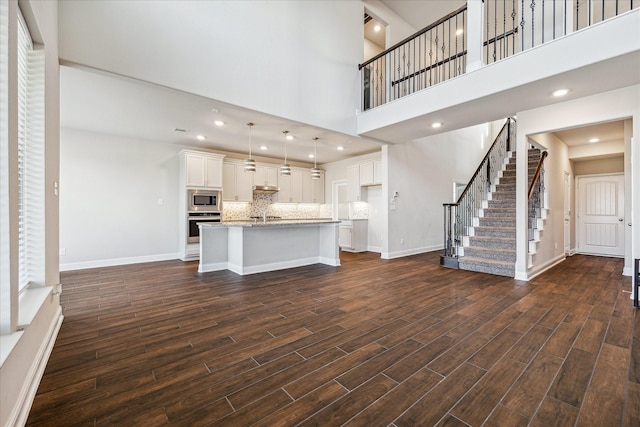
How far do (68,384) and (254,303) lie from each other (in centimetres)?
173

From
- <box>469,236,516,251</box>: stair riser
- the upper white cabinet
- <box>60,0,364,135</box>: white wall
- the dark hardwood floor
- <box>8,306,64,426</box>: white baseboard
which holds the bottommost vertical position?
the dark hardwood floor

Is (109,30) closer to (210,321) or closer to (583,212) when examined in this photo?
(210,321)

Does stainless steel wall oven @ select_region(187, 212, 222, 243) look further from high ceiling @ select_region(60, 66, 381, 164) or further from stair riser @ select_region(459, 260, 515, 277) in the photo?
stair riser @ select_region(459, 260, 515, 277)

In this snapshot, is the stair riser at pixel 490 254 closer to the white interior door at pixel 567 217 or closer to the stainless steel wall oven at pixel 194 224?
the white interior door at pixel 567 217

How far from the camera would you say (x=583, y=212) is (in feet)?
22.6

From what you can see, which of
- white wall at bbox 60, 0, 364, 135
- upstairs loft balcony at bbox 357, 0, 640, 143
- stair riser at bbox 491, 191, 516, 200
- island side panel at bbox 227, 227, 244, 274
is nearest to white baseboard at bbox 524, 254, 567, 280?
stair riser at bbox 491, 191, 516, 200

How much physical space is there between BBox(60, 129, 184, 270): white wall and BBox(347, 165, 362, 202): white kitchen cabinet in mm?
4431

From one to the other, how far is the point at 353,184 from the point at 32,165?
6.39 m

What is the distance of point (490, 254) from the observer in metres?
4.96

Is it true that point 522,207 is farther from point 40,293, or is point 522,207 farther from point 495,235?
point 40,293

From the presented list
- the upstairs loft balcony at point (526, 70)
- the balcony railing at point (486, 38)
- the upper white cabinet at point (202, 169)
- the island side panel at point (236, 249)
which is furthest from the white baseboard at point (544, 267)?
the upper white cabinet at point (202, 169)

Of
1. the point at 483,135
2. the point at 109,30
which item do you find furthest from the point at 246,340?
the point at 483,135

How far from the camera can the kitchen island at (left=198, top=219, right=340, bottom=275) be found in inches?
189

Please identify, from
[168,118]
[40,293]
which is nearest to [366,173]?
[168,118]
